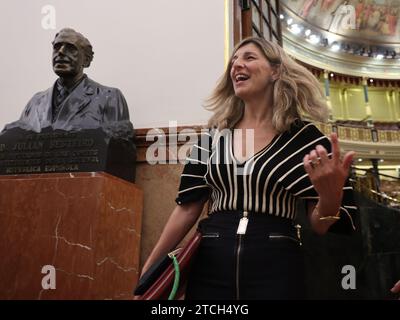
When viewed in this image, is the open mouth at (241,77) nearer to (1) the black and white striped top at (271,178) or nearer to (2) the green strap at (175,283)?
(1) the black and white striped top at (271,178)

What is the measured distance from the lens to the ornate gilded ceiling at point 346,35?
611 inches

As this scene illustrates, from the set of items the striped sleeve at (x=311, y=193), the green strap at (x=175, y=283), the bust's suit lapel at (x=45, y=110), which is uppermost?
the bust's suit lapel at (x=45, y=110)

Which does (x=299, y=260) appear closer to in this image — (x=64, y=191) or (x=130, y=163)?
(x=64, y=191)

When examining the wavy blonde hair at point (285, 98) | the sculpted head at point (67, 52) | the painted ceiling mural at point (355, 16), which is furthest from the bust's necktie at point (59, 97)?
the painted ceiling mural at point (355, 16)

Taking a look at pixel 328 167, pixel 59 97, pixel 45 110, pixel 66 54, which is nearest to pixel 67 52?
pixel 66 54

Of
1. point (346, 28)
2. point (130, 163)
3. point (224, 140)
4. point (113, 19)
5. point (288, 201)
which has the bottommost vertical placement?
point (288, 201)

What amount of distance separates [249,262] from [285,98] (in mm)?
633

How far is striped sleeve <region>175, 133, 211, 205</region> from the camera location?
1426mm

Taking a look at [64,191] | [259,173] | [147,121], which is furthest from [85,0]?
[259,173]

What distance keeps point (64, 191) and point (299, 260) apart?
6.28 feet

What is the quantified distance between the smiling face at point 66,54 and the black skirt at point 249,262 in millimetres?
2406

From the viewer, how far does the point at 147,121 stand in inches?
154

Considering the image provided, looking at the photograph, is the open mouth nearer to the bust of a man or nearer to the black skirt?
the black skirt

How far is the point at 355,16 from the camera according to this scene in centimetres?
1734
